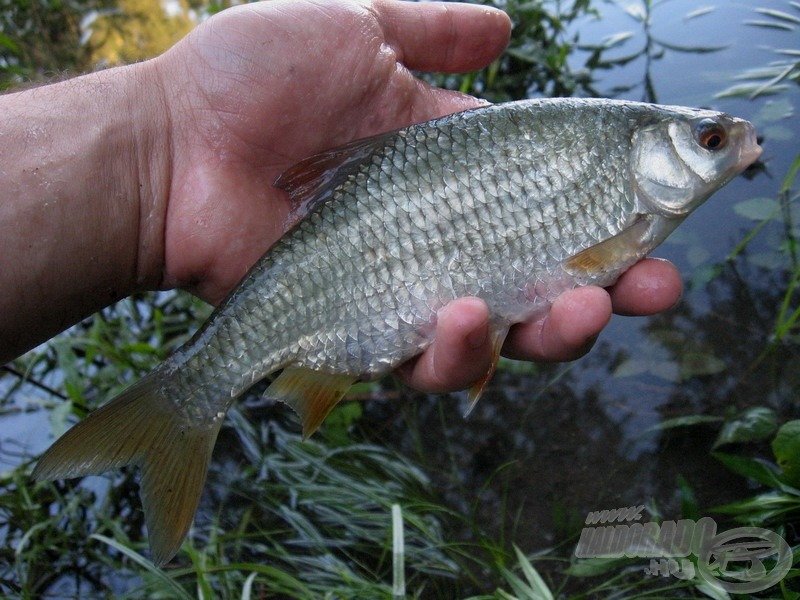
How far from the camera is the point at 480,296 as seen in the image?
2.09 m

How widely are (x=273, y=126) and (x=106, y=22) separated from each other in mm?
6744

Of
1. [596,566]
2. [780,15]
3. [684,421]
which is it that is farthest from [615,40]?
[596,566]

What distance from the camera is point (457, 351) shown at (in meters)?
1.98

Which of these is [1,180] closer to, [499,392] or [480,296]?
[480,296]

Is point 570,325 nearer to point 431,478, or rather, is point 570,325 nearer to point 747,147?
point 747,147

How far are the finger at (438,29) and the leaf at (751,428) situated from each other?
1767 millimetres

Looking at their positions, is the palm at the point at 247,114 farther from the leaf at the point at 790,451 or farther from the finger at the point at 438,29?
the leaf at the point at 790,451

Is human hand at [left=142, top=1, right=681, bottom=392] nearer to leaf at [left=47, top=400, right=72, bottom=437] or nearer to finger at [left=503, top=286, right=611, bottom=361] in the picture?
finger at [left=503, top=286, right=611, bottom=361]

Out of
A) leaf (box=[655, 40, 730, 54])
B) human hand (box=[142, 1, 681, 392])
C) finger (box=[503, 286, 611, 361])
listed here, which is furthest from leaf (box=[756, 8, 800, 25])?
finger (box=[503, 286, 611, 361])

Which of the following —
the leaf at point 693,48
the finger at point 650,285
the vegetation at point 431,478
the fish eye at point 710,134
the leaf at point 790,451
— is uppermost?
the fish eye at point 710,134

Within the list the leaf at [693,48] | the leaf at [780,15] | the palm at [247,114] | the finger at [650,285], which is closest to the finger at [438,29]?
the palm at [247,114]

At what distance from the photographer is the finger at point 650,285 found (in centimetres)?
215

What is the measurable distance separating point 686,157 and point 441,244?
77cm

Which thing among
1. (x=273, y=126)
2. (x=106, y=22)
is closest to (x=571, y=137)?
(x=273, y=126)
